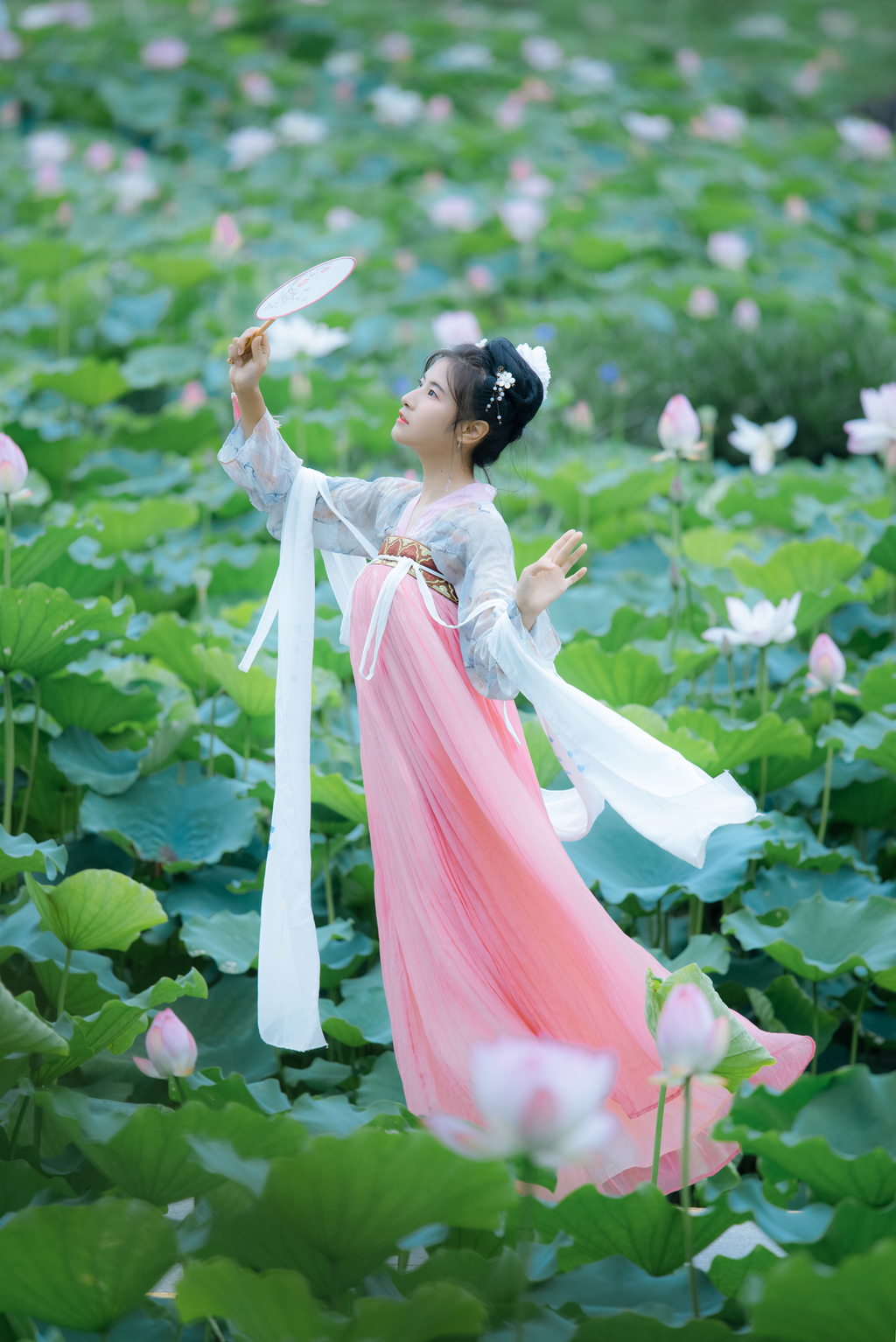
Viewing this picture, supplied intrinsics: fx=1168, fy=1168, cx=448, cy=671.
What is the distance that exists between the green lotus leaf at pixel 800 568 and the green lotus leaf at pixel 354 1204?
60.0 inches

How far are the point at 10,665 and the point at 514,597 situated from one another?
2.82 ft

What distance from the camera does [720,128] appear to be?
23.8ft

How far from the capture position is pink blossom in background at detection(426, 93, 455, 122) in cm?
711

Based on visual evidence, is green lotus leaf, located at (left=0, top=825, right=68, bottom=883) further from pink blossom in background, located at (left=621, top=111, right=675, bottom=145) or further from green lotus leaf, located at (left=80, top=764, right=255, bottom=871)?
pink blossom in background, located at (left=621, top=111, right=675, bottom=145)

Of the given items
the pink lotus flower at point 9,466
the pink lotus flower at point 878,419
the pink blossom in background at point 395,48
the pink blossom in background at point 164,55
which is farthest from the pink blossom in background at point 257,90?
the pink lotus flower at point 9,466

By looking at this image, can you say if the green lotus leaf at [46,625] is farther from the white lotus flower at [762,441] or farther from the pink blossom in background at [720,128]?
the pink blossom in background at [720,128]

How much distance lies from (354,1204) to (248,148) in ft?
20.2

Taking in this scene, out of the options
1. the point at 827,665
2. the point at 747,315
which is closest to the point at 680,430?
the point at 827,665

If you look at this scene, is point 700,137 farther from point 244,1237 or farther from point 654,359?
point 244,1237

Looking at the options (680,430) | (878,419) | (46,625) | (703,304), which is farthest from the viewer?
(703,304)

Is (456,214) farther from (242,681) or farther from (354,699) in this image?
(242,681)

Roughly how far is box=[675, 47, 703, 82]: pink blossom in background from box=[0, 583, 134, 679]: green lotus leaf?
8377 mm

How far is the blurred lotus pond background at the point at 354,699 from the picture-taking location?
1.02m

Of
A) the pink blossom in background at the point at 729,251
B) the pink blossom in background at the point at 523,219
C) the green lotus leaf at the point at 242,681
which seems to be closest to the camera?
the green lotus leaf at the point at 242,681
